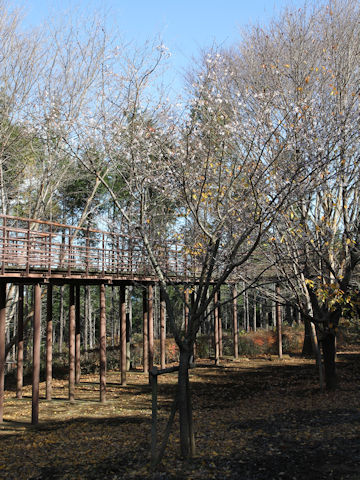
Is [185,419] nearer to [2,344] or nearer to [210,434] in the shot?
[210,434]

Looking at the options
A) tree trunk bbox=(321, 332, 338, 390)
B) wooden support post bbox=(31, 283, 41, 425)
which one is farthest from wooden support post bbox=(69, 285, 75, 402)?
tree trunk bbox=(321, 332, 338, 390)

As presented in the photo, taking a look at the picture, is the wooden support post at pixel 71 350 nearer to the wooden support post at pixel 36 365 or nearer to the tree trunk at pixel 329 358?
the wooden support post at pixel 36 365

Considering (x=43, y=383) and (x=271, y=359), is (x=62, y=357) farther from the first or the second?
(x=271, y=359)

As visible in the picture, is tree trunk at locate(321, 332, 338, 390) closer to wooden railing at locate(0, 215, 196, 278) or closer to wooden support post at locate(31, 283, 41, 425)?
wooden railing at locate(0, 215, 196, 278)

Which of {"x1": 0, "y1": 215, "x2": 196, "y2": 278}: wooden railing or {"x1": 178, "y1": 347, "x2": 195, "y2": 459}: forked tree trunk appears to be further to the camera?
{"x1": 0, "y1": 215, "x2": 196, "y2": 278}: wooden railing

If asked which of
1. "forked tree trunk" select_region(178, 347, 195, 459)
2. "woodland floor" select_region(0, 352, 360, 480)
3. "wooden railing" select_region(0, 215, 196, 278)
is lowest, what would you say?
"woodland floor" select_region(0, 352, 360, 480)

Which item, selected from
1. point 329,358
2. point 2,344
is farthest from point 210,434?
point 2,344

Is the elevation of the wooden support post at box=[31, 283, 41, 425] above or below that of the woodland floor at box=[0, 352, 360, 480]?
above

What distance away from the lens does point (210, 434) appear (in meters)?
8.00

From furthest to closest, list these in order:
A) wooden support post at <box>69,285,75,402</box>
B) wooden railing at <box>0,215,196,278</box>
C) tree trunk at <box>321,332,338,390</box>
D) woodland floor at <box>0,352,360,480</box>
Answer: wooden support post at <box>69,285,75,402</box> < tree trunk at <box>321,332,338,390</box> < wooden railing at <box>0,215,196,278</box> < woodland floor at <box>0,352,360,480</box>

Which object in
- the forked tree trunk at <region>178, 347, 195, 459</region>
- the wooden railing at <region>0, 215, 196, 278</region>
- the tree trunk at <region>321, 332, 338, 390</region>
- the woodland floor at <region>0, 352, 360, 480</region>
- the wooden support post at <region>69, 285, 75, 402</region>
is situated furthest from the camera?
the wooden support post at <region>69, 285, 75, 402</region>

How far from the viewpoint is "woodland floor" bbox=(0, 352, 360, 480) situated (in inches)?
240

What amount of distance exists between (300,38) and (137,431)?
9.09 meters

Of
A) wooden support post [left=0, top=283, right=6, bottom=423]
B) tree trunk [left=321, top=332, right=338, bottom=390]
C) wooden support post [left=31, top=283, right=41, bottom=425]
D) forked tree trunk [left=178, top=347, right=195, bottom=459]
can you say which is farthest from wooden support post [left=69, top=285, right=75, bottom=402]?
forked tree trunk [left=178, top=347, right=195, bottom=459]
